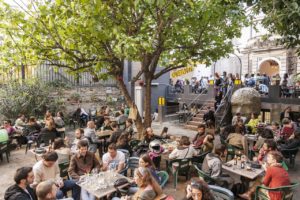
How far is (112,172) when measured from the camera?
18.0 feet

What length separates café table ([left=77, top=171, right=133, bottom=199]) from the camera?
4.70 metres

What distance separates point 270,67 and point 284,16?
22512mm

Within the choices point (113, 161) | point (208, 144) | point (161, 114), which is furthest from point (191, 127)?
point (113, 161)

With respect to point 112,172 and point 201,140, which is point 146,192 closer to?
point 112,172

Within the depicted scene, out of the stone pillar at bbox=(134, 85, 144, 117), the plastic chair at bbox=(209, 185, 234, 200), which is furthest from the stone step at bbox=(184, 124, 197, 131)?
the plastic chair at bbox=(209, 185, 234, 200)

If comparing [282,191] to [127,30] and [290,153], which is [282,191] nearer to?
[290,153]

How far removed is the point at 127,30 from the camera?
862 centimetres

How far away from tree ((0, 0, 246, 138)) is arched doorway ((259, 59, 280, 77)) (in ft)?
66.2

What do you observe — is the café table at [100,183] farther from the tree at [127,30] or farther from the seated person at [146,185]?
the tree at [127,30]

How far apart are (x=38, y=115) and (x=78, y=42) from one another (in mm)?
7730

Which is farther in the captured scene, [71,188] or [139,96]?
[139,96]

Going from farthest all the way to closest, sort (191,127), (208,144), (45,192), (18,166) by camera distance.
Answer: (191,127) → (18,166) → (208,144) → (45,192)

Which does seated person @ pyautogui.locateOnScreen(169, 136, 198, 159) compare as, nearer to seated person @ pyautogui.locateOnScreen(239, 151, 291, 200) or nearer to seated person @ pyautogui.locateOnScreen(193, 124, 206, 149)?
seated person @ pyautogui.locateOnScreen(193, 124, 206, 149)

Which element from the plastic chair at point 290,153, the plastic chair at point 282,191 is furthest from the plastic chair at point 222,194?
the plastic chair at point 290,153
